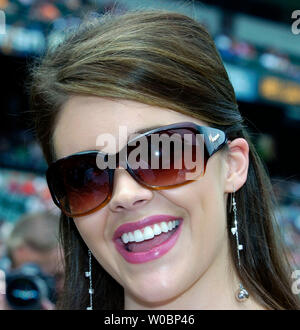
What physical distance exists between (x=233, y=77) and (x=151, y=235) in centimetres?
562

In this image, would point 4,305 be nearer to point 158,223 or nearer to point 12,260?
point 158,223

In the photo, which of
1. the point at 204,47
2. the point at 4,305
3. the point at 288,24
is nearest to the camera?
the point at 204,47

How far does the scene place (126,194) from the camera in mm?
1239

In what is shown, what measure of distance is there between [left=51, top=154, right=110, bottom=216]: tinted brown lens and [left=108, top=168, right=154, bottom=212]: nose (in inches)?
1.2

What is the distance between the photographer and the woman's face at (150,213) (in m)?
1.24

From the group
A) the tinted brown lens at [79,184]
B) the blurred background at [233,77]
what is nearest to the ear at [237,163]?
the tinted brown lens at [79,184]

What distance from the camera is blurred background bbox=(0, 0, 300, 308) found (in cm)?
526

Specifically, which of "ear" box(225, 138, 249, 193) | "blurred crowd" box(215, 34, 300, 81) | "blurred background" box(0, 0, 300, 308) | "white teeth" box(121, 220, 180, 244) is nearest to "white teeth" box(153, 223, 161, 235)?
"white teeth" box(121, 220, 180, 244)

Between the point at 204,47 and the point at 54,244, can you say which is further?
the point at 54,244

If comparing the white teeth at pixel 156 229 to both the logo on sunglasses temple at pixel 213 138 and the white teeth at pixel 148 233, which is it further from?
the logo on sunglasses temple at pixel 213 138

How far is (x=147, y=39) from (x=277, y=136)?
7321mm

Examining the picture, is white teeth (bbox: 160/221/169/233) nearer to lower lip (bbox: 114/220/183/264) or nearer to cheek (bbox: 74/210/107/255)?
lower lip (bbox: 114/220/183/264)
